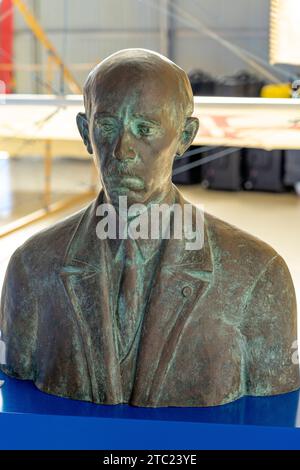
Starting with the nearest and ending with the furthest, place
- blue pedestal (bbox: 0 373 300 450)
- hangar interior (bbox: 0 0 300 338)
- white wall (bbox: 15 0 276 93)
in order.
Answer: blue pedestal (bbox: 0 373 300 450) → hangar interior (bbox: 0 0 300 338) → white wall (bbox: 15 0 276 93)

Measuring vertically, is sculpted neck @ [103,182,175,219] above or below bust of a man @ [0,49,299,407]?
above

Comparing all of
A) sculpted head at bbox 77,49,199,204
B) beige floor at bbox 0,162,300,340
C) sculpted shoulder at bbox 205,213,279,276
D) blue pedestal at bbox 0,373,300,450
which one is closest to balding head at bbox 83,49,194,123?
sculpted head at bbox 77,49,199,204

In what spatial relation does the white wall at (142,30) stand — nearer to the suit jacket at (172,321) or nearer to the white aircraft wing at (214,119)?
the white aircraft wing at (214,119)

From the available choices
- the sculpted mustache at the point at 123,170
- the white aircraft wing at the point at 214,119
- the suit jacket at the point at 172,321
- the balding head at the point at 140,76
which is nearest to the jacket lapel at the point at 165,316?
the suit jacket at the point at 172,321

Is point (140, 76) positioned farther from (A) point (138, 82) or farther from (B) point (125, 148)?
(B) point (125, 148)

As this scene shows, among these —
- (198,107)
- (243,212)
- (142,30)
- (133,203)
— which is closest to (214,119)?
(198,107)

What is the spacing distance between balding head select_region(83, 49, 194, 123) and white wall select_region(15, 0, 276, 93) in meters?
6.58

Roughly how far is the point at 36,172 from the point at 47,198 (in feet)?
8.49

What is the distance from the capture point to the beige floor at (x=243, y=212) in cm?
508

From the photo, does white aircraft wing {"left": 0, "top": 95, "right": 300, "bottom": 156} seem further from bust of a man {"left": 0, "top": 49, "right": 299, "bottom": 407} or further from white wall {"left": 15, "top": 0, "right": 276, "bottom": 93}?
white wall {"left": 15, "top": 0, "right": 276, "bottom": 93}

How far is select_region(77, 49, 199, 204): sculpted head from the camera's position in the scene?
1.77 m

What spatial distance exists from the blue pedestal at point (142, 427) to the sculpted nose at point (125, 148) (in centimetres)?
55

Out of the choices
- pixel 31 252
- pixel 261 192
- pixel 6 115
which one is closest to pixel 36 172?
pixel 261 192

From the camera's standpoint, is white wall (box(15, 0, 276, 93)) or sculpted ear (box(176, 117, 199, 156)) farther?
white wall (box(15, 0, 276, 93))
